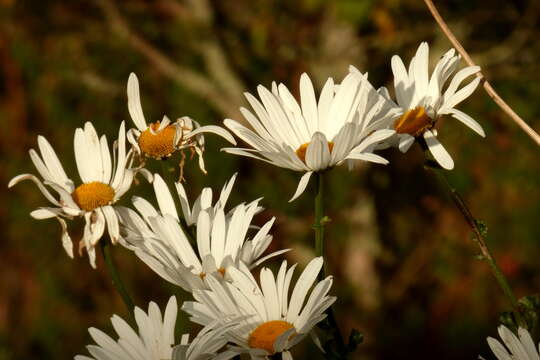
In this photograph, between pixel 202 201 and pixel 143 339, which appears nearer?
pixel 143 339

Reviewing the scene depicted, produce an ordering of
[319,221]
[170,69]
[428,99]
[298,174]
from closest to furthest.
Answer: [319,221], [428,99], [298,174], [170,69]

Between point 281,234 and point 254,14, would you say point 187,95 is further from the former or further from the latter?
point 281,234

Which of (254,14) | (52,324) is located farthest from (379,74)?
(52,324)

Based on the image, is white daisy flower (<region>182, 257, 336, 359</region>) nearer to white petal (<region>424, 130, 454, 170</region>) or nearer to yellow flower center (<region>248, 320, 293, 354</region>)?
yellow flower center (<region>248, 320, 293, 354</region>)

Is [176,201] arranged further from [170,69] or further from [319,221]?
[170,69]

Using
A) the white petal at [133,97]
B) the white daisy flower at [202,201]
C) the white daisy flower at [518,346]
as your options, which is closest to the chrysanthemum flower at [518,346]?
the white daisy flower at [518,346]

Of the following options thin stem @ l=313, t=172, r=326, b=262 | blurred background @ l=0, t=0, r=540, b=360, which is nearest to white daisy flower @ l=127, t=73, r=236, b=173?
thin stem @ l=313, t=172, r=326, b=262

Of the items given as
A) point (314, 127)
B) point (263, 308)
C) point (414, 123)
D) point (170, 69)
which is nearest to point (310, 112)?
point (314, 127)
